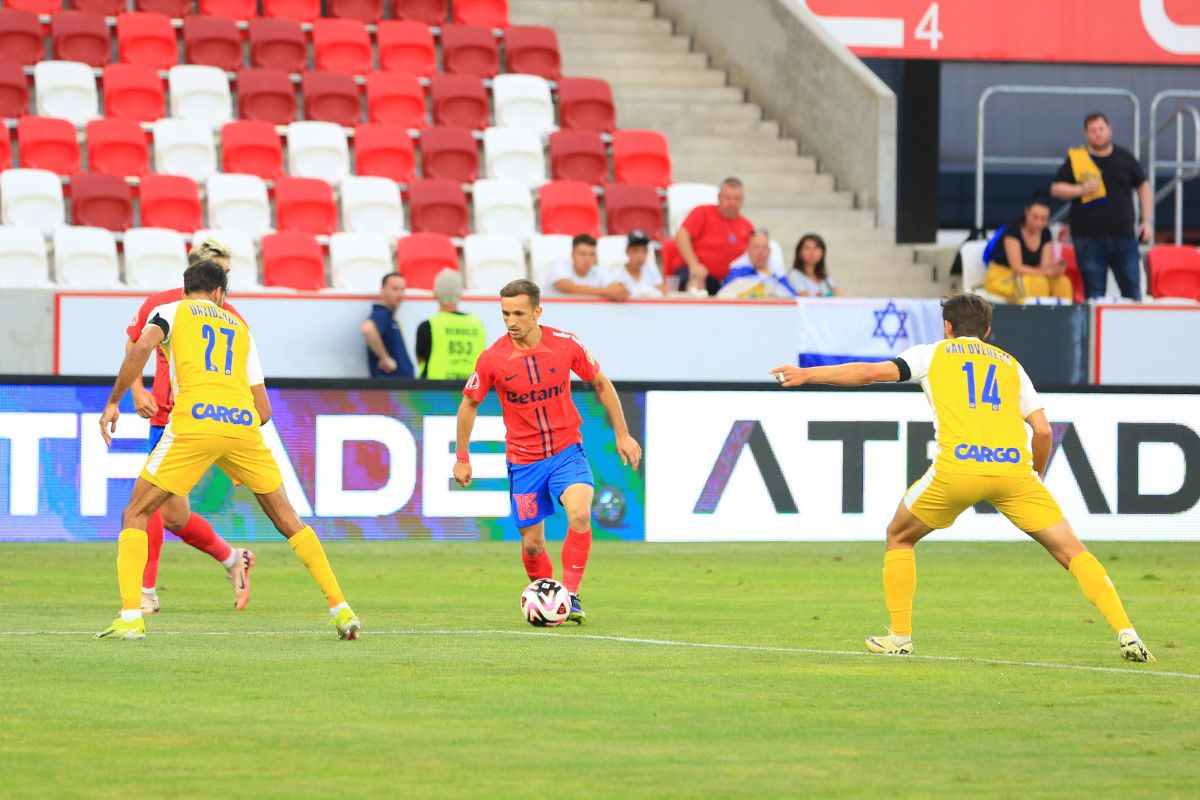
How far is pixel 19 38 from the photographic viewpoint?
22.0 m

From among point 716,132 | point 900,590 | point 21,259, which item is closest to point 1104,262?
point 716,132

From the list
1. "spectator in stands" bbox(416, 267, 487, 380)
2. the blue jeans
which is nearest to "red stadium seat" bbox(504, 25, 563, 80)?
the blue jeans

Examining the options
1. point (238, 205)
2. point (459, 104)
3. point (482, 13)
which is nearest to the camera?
point (238, 205)

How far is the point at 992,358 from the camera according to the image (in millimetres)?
9609

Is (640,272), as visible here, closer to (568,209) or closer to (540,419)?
(568,209)

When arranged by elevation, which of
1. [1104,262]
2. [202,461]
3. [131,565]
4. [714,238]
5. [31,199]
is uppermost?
[31,199]

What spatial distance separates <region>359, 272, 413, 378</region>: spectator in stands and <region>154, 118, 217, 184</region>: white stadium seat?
158 inches

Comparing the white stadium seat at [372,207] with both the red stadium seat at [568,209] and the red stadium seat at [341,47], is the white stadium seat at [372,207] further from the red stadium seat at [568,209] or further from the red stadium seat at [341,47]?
the red stadium seat at [341,47]

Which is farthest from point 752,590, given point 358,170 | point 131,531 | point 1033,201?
point 358,170

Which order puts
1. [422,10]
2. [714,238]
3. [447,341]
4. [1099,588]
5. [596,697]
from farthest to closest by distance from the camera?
[422,10], [714,238], [447,341], [1099,588], [596,697]

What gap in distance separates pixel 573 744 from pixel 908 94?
19873mm

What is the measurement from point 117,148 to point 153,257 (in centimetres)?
213

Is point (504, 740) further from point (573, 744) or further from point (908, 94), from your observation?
point (908, 94)

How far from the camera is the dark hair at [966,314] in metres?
9.62
